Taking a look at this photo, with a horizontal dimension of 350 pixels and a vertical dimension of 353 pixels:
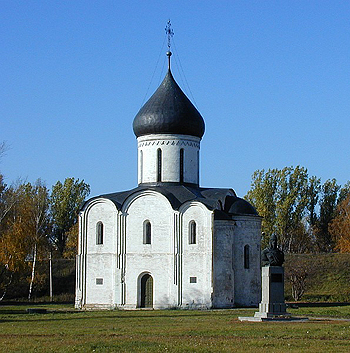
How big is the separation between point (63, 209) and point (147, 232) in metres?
25.6

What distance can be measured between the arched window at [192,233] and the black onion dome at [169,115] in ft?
15.4

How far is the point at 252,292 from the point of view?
111ft

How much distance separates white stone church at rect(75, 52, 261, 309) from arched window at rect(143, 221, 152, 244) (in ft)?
0.15

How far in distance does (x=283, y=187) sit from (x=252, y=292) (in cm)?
2229

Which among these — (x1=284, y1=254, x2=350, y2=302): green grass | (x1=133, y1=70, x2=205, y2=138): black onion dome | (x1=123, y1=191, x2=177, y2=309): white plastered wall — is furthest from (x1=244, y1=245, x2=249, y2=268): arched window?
(x1=284, y1=254, x2=350, y2=302): green grass

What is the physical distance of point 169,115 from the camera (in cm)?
3453

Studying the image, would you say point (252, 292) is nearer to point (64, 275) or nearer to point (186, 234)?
point (186, 234)

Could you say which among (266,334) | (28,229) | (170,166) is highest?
(170,166)

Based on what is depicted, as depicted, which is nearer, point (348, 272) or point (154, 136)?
point (154, 136)

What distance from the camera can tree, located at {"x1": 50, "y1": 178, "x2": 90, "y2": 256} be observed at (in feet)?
190

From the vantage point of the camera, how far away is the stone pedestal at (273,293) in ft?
75.2

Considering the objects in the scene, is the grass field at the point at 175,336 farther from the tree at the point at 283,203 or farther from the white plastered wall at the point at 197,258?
the tree at the point at 283,203

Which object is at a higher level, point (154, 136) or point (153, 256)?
point (154, 136)

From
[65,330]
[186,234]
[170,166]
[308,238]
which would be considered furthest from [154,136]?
[308,238]
